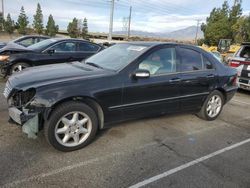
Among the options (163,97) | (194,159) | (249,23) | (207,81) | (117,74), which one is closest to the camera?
(194,159)

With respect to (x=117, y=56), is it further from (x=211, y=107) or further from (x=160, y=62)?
(x=211, y=107)

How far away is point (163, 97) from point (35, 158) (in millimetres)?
2244

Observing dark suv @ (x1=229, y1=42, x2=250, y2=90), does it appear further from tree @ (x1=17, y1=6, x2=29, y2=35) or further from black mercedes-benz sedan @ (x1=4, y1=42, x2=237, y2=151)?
tree @ (x1=17, y1=6, x2=29, y2=35)

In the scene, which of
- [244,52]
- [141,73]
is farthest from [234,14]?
[141,73]

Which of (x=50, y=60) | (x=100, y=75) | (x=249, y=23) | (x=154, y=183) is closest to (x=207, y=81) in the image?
(x=100, y=75)

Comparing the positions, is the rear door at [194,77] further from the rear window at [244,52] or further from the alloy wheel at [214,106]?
the rear window at [244,52]

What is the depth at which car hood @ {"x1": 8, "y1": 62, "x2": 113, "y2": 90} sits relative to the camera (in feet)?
11.5

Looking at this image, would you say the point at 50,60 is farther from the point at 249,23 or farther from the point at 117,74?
the point at 249,23

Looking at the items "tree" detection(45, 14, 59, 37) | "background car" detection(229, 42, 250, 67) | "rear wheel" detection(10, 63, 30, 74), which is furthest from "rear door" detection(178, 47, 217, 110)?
"tree" detection(45, 14, 59, 37)

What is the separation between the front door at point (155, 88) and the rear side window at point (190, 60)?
0.21 meters

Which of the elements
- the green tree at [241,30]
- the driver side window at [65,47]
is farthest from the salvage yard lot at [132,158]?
the green tree at [241,30]

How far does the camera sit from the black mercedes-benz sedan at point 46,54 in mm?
7570

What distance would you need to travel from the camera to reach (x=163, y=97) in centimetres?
439

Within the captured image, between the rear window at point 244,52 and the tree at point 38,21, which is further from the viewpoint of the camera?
the tree at point 38,21
